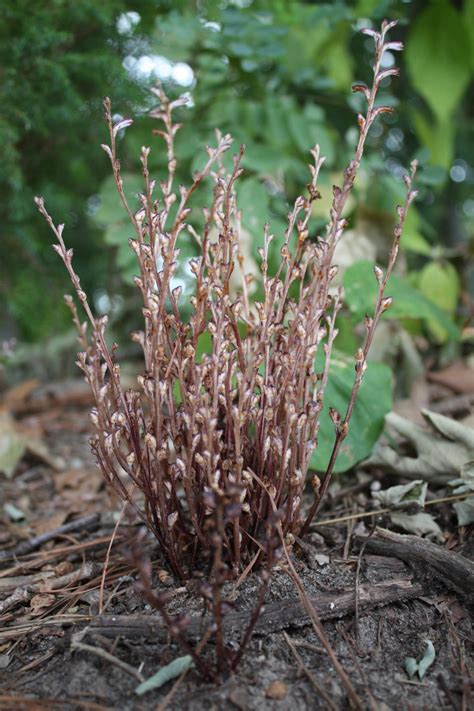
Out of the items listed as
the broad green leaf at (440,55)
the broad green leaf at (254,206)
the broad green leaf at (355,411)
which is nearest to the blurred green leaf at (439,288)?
the broad green leaf at (440,55)

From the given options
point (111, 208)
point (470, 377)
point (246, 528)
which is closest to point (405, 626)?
point (246, 528)

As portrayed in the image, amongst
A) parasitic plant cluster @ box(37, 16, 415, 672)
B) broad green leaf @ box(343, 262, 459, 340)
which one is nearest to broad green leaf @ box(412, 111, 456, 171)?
broad green leaf @ box(343, 262, 459, 340)

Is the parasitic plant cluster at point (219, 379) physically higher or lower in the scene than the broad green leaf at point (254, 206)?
lower

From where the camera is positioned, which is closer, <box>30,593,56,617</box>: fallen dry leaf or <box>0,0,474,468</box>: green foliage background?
<box>30,593,56,617</box>: fallen dry leaf

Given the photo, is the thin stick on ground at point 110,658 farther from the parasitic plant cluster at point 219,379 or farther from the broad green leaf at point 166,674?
the parasitic plant cluster at point 219,379

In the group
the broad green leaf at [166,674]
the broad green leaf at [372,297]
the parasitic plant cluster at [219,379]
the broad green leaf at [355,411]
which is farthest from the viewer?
the broad green leaf at [372,297]

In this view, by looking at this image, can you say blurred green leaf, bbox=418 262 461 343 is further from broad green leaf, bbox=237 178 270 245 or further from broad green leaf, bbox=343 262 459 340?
broad green leaf, bbox=237 178 270 245
